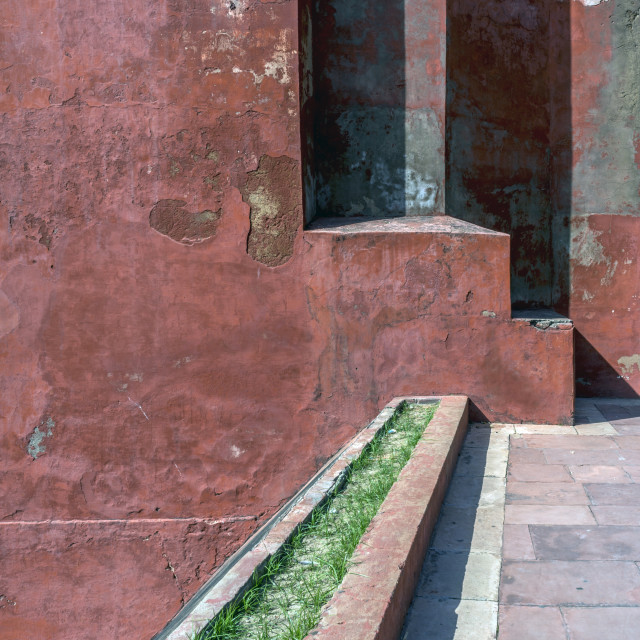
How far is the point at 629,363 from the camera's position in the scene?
579 centimetres

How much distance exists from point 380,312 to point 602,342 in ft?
7.20

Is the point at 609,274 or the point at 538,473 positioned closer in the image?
the point at 538,473

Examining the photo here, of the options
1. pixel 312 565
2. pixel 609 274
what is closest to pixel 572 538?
pixel 312 565

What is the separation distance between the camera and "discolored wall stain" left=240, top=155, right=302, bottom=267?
476cm

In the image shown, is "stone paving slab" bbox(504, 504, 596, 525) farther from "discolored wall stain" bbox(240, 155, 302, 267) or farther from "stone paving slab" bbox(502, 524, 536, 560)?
"discolored wall stain" bbox(240, 155, 302, 267)

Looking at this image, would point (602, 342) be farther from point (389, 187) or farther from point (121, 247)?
point (121, 247)

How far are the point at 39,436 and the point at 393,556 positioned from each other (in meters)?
3.42

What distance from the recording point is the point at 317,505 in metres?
2.99

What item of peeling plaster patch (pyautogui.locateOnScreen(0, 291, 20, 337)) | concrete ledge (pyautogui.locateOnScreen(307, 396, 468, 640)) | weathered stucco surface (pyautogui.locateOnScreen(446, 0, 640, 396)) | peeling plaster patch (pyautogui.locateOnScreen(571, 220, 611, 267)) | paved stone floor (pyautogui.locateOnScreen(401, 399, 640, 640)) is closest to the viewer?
concrete ledge (pyautogui.locateOnScreen(307, 396, 468, 640))

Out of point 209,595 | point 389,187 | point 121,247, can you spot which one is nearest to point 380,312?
point 389,187

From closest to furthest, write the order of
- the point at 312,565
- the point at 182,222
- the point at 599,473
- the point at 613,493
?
the point at 312,565
the point at 613,493
the point at 599,473
the point at 182,222

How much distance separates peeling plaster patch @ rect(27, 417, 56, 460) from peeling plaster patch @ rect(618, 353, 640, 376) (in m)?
4.42

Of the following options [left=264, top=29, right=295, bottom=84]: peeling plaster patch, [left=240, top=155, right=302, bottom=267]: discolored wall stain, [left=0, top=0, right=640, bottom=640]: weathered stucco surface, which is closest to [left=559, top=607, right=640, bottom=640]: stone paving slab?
[left=0, top=0, right=640, bottom=640]: weathered stucco surface

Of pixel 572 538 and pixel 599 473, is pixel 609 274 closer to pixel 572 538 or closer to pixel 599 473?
pixel 599 473
